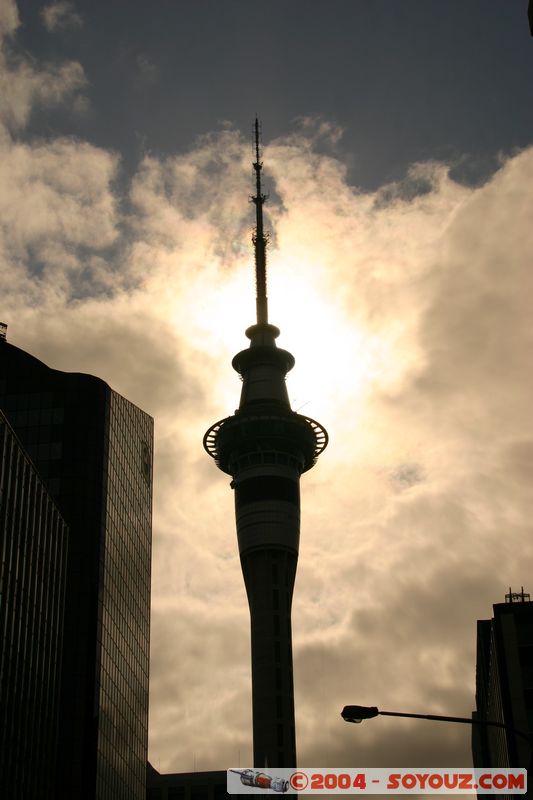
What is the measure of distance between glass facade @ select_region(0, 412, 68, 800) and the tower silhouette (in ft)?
191

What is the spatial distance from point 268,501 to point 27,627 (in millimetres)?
82903

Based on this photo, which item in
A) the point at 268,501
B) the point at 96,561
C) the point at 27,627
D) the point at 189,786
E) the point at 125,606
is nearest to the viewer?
the point at 27,627

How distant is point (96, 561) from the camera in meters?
104

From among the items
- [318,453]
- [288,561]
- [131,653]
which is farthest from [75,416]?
[318,453]

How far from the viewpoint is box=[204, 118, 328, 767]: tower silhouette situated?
142 m

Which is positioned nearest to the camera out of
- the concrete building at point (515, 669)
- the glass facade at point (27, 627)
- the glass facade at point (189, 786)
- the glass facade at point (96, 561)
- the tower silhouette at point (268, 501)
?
the glass facade at point (27, 627)

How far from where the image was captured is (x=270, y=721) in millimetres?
140125

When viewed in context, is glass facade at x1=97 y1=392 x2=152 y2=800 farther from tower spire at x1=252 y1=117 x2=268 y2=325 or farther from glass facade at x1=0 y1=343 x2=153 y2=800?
tower spire at x1=252 y1=117 x2=268 y2=325

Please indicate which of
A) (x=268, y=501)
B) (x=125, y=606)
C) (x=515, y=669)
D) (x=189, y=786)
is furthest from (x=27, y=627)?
(x=189, y=786)

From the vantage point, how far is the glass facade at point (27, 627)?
73.1 m

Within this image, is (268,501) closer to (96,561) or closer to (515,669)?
(96,561)

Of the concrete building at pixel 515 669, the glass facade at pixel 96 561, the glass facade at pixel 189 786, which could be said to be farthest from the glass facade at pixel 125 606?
the glass facade at pixel 189 786

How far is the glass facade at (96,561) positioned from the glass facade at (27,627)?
853cm

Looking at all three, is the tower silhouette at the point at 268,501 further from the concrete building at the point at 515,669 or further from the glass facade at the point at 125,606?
the concrete building at the point at 515,669
